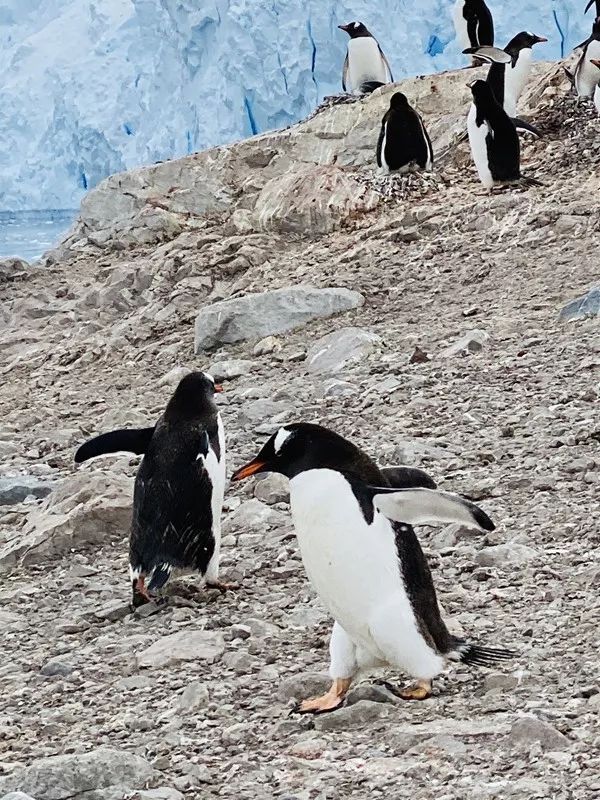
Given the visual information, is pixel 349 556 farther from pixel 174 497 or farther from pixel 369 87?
pixel 369 87

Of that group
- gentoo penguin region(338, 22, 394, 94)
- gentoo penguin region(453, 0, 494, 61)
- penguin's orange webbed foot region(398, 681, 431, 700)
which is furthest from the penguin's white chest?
gentoo penguin region(453, 0, 494, 61)

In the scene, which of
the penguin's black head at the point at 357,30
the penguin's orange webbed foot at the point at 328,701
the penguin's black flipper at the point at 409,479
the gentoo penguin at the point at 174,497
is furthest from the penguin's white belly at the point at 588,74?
the penguin's orange webbed foot at the point at 328,701

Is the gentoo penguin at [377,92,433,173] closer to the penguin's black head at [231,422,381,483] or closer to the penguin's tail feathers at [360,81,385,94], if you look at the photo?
the penguin's tail feathers at [360,81,385,94]

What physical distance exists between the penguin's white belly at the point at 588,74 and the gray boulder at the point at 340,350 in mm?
3593

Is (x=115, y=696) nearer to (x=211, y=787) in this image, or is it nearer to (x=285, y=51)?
(x=211, y=787)

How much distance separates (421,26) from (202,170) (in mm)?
8595

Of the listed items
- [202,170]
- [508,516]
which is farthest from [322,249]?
[508,516]

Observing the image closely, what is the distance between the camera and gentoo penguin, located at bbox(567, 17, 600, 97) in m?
8.41

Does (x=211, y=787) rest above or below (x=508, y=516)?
above

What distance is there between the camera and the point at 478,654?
2.46 m

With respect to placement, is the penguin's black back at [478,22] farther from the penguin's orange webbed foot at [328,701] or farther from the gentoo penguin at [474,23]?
the penguin's orange webbed foot at [328,701]

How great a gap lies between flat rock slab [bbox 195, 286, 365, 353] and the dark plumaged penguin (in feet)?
9.90

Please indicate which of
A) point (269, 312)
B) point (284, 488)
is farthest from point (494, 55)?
point (284, 488)

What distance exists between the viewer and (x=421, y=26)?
17016 mm
